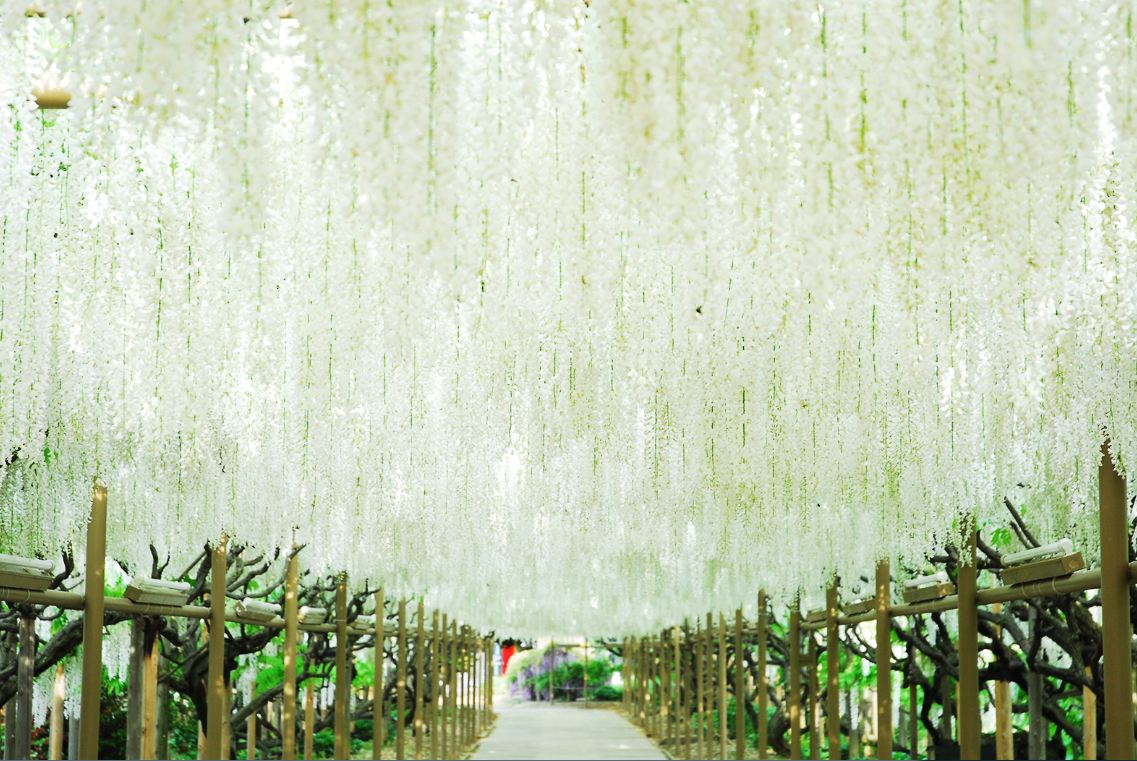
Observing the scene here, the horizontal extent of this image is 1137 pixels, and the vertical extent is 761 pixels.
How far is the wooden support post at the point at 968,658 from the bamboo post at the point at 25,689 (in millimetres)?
4295

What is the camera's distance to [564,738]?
22688 millimetres

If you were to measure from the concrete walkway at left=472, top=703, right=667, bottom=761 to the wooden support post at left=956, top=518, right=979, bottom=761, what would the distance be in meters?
11.7

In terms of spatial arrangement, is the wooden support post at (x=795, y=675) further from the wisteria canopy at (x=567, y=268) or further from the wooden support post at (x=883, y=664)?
the wooden support post at (x=883, y=664)

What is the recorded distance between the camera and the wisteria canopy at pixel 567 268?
360cm

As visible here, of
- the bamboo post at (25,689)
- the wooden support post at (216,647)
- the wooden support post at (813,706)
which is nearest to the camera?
the bamboo post at (25,689)

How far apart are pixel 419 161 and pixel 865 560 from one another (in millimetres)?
7984

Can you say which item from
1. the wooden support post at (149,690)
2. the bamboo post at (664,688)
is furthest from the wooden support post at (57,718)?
the bamboo post at (664,688)

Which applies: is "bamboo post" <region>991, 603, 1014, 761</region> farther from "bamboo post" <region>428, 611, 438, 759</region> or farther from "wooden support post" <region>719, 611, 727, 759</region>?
"bamboo post" <region>428, 611, 438, 759</region>

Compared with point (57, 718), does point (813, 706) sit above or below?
below

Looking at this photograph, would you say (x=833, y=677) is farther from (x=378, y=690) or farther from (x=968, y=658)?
(x=378, y=690)

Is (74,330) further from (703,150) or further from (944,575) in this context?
(944,575)

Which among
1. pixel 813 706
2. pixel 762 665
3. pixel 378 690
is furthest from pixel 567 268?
pixel 762 665

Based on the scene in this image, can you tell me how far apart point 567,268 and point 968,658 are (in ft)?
8.52

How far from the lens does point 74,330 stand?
646 centimetres
